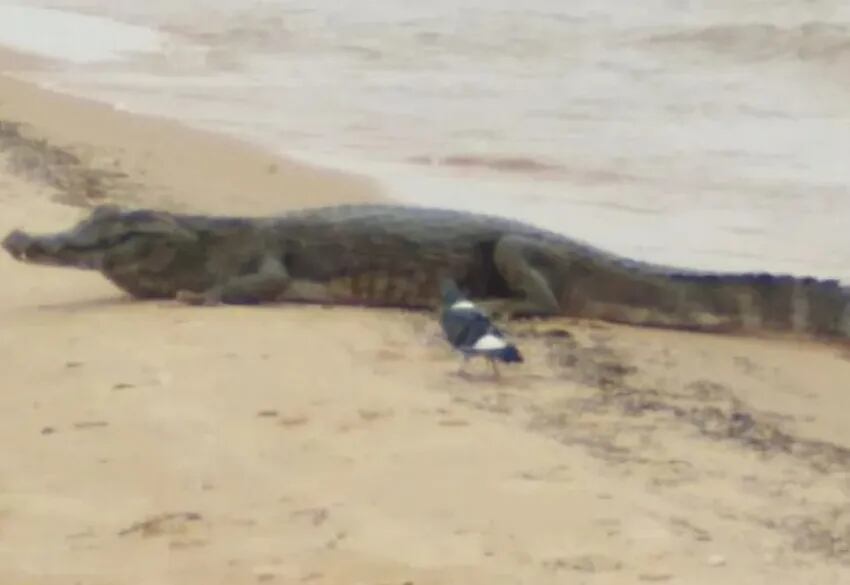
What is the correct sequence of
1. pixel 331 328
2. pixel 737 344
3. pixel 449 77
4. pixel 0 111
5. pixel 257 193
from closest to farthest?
pixel 331 328 < pixel 737 344 < pixel 257 193 < pixel 0 111 < pixel 449 77

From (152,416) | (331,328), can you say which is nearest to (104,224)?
(331,328)

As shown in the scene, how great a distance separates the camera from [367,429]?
13.4 ft

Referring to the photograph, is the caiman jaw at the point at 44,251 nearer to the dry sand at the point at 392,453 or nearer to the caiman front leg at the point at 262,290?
the dry sand at the point at 392,453

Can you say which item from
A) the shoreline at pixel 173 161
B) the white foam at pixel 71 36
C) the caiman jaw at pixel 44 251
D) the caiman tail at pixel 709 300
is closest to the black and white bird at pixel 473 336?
the caiman tail at pixel 709 300

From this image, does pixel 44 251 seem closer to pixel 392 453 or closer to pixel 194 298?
pixel 194 298

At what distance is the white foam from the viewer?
15688 millimetres

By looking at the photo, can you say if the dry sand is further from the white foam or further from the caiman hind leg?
the white foam

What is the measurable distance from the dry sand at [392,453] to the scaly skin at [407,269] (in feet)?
0.68

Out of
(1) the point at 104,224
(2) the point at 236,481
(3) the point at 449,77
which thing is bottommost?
(2) the point at 236,481

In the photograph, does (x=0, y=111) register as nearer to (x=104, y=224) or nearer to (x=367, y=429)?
(x=104, y=224)

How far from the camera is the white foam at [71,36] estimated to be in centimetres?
1569

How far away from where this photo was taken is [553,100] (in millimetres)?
14328

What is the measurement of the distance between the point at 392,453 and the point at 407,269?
7.56 ft

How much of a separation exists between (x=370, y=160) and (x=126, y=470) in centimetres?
720
